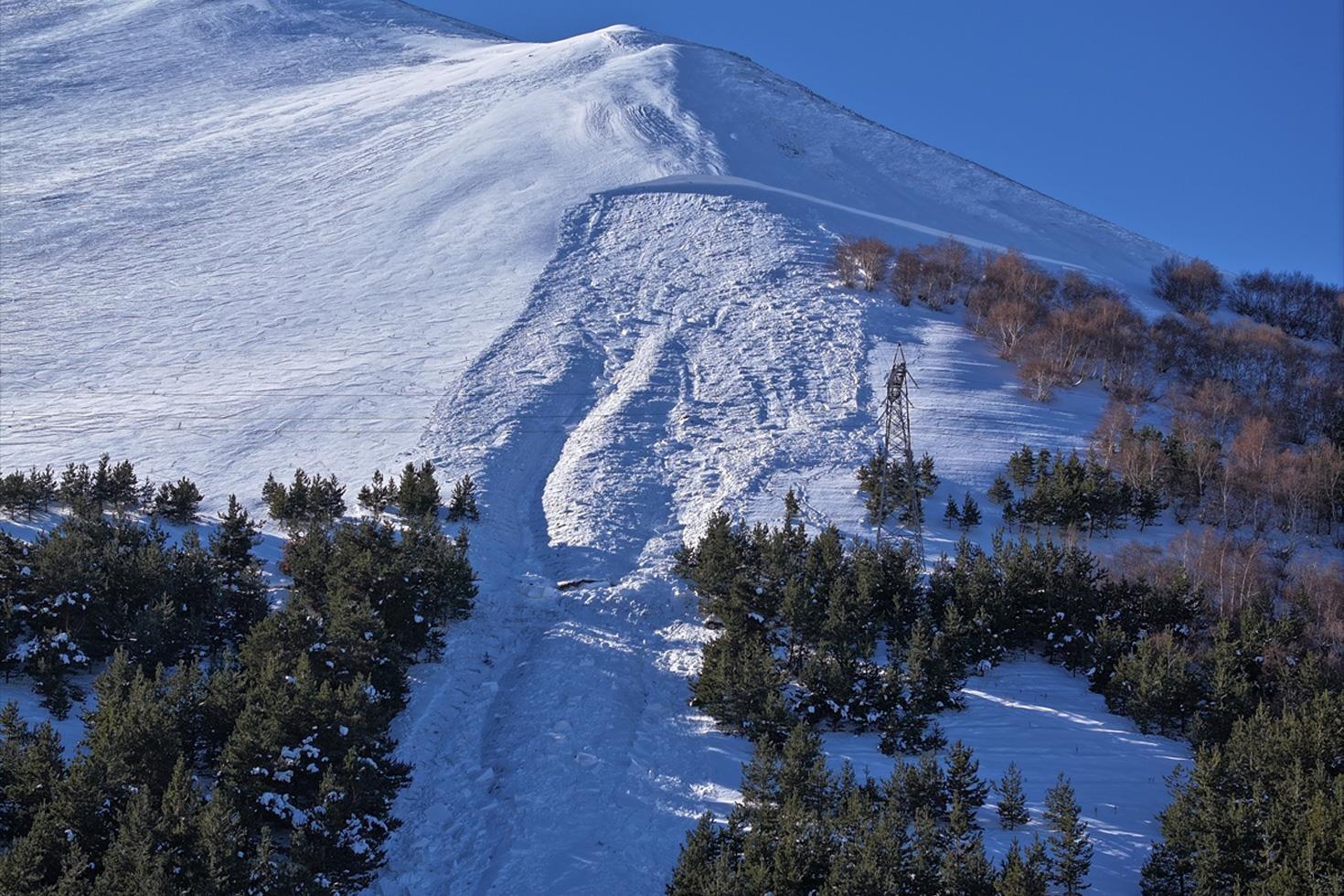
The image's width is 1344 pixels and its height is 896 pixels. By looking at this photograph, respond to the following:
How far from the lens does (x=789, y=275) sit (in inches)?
1629

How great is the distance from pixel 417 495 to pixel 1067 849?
1528 cm

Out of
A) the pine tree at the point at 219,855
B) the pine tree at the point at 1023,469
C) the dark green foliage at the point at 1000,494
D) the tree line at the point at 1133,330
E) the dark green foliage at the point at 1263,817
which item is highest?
the tree line at the point at 1133,330

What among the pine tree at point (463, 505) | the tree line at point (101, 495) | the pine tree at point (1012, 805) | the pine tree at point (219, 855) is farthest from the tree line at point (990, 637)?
the tree line at point (101, 495)

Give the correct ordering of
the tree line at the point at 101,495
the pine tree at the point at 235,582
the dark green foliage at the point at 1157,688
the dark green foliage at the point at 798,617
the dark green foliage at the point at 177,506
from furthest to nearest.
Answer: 1. the dark green foliage at the point at 177,506
2. the tree line at the point at 101,495
3. the pine tree at the point at 235,582
4. the dark green foliage at the point at 1157,688
5. the dark green foliage at the point at 798,617

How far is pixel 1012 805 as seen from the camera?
13.4 m

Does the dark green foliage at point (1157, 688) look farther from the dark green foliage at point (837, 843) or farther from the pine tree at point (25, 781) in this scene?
the pine tree at point (25, 781)

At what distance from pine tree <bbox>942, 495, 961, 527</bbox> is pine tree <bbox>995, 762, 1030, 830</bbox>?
10571 millimetres

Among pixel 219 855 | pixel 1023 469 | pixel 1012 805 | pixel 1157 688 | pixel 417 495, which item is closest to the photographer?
pixel 219 855

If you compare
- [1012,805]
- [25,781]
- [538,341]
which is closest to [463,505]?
[25,781]

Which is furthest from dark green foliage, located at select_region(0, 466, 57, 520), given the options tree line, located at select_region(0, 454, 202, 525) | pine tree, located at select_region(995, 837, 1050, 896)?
pine tree, located at select_region(995, 837, 1050, 896)

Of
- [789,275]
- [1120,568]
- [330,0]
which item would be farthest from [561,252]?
[330,0]

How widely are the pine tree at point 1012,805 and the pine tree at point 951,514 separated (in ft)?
34.7

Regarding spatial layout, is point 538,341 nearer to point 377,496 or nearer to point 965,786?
point 377,496

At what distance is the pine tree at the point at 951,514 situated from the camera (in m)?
23.6
